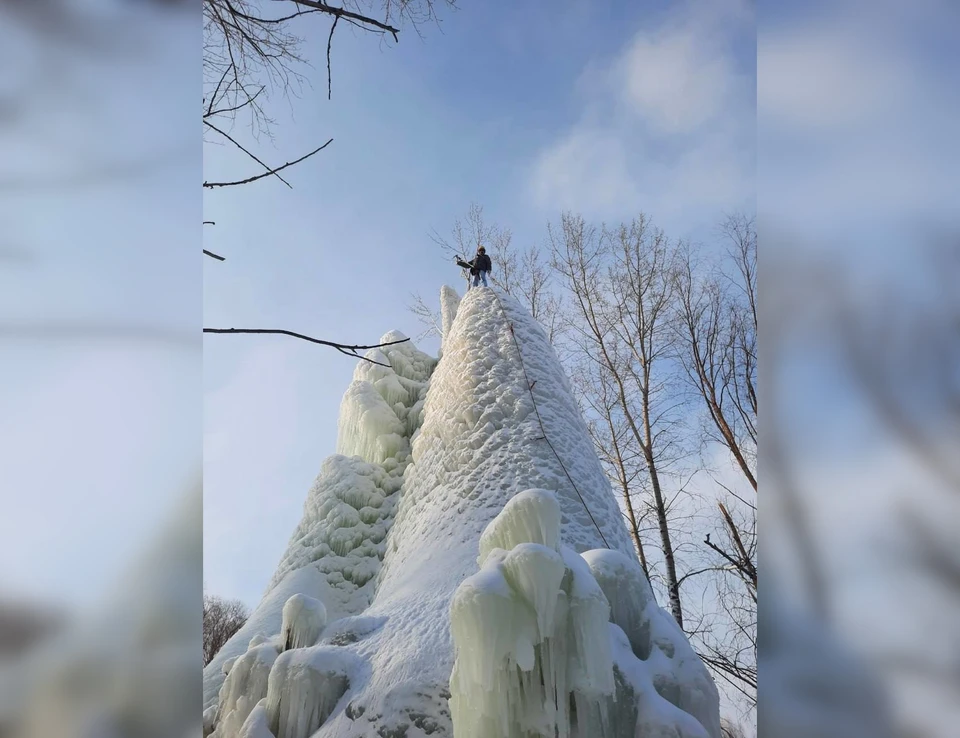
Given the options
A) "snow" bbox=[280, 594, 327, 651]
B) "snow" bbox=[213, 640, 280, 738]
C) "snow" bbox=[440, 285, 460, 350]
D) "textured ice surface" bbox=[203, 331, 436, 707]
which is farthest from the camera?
"snow" bbox=[440, 285, 460, 350]

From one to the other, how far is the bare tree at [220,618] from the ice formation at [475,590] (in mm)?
3030

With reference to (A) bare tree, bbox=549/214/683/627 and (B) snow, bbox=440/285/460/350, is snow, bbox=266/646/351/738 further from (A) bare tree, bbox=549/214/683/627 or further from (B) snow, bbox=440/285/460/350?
(A) bare tree, bbox=549/214/683/627

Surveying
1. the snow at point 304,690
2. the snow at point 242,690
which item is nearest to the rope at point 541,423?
the snow at point 304,690

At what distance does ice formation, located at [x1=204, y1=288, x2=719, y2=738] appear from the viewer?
1.71 m

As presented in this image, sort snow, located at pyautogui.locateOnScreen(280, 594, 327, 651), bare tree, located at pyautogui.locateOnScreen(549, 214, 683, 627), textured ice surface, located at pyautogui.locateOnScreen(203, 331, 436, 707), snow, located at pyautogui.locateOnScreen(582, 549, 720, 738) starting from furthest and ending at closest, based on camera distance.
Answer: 1. bare tree, located at pyautogui.locateOnScreen(549, 214, 683, 627)
2. textured ice surface, located at pyautogui.locateOnScreen(203, 331, 436, 707)
3. snow, located at pyautogui.locateOnScreen(280, 594, 327, 651)
4. snow, located at pyautogui.locateOnScreen(582, 549, 720, 738)

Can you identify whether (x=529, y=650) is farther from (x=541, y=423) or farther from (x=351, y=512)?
(x=351, y=512)

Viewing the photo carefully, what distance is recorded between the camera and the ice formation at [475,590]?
1714mm
